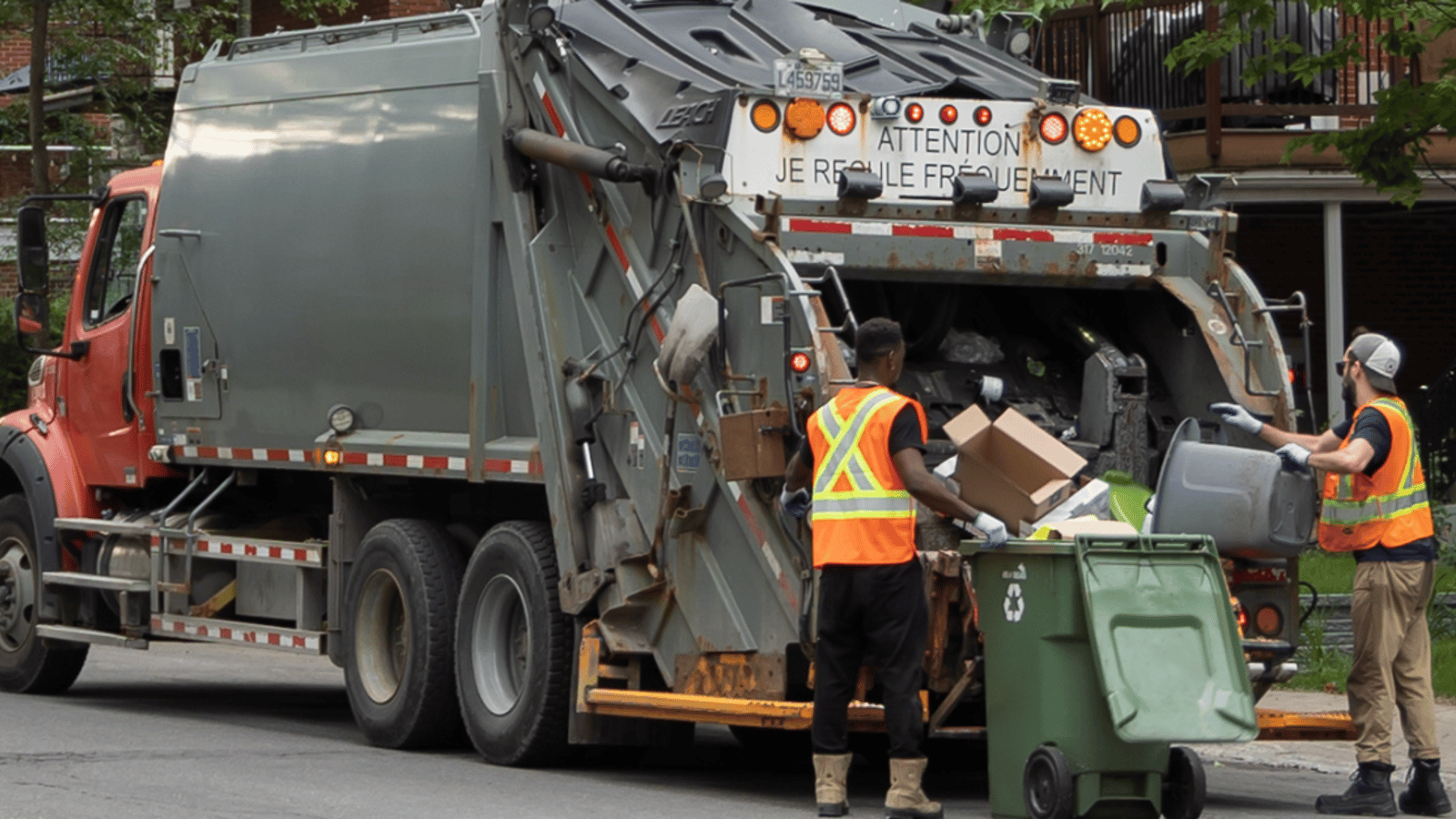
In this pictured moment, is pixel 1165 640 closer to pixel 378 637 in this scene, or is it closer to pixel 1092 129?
pixel 1092 129

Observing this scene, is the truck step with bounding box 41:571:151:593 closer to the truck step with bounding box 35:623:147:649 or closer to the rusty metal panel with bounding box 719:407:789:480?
the truck step with bounding box 35:623:147:649

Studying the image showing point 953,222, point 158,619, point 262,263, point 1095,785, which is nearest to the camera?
point 1095,785

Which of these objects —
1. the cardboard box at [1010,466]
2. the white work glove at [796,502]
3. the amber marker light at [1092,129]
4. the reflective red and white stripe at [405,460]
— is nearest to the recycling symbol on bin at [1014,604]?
the cardboard box at [1010,466]

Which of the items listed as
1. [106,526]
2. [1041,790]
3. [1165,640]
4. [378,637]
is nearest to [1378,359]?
[1165,640]

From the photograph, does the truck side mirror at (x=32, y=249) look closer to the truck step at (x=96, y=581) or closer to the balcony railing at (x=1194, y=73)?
the truck step at (x=96, y=581)

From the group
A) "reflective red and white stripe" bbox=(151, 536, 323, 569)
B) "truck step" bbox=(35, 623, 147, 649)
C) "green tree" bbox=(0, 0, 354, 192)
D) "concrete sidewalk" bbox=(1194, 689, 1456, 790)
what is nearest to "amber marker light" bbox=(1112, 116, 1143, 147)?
"concrete sidewalk" bbox=(1194, 689, 1456, 790)

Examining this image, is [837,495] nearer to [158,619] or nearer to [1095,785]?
[1095,785]

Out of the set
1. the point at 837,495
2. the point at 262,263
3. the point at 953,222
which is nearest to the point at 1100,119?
the point at 953,222

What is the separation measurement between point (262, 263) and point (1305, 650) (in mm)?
5618

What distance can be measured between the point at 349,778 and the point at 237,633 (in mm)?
2538

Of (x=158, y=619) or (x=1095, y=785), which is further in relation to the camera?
(x=158, y=619)

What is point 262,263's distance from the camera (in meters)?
10.6

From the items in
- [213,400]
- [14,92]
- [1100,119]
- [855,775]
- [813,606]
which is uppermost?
[14,92]

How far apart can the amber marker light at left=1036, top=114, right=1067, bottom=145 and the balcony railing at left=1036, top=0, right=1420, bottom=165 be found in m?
8.55
